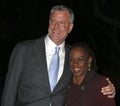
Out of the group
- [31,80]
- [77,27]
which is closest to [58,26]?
[31,80]

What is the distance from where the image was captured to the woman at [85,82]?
12.0ft

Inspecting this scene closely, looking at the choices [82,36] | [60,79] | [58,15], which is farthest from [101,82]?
[82,36]

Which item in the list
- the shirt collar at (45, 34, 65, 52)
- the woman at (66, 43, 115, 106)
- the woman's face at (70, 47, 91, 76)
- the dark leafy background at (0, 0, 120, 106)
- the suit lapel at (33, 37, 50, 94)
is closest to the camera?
the woman at (66, 43, 115, 106)

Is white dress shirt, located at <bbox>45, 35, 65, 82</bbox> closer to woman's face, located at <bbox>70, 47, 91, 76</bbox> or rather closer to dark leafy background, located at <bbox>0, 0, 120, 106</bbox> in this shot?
woman's face, located at <bbox>70, 47, 91, 76</bbox>

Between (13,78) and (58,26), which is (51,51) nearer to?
(58,26)

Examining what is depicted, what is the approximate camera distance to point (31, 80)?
4.05m

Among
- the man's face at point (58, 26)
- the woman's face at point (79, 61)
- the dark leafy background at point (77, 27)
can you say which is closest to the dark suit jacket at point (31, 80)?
the man's face at point (58, 26)

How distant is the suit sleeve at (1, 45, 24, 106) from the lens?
4.08 metres

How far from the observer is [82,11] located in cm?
1406

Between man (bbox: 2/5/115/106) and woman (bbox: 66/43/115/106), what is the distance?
218mm

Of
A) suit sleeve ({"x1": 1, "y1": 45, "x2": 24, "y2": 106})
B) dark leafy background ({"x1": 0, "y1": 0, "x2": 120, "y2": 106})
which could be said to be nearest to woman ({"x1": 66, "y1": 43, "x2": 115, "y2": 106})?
suit sleeve ({"x1": 1, "y1": 45, "x2": 24, "y2": 106})

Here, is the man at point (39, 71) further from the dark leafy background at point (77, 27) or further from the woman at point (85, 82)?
the dark leafy background at point (77, 27)

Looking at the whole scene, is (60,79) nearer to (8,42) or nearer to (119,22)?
(119,22)

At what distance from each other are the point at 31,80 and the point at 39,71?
110 mm
